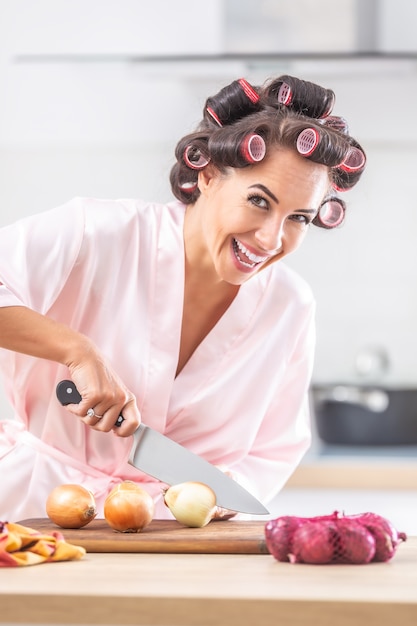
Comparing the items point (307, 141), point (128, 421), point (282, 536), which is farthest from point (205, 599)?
point (307, 141)

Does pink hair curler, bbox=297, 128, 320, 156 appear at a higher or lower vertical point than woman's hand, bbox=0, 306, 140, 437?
higher

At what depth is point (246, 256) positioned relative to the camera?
1.42 metres

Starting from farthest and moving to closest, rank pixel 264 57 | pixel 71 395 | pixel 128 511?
1. pixel 264 57
2. pixel 71 395
3. pixel 128 511

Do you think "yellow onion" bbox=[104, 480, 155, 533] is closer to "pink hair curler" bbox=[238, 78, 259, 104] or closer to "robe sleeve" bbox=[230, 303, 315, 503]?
"robe sleeve" bbox=[230, 303, 315, 503]

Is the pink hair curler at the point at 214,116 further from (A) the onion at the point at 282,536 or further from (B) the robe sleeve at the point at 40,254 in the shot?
(A) the onion at the point at 282,536

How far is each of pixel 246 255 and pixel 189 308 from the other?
21cm

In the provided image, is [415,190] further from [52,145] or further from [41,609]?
[41,609]

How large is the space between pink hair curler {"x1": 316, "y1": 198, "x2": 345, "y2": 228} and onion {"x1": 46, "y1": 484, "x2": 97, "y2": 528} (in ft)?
1.92

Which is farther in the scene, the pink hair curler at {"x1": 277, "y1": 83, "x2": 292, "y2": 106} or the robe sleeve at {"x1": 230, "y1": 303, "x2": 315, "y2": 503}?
the robe sleeve at {"x1": 230, "y1": 303, "x2": 315, "y2": 503}

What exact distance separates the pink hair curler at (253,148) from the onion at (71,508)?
0.51 m

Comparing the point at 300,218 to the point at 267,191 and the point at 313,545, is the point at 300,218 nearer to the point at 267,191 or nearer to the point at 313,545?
the point at 267,191

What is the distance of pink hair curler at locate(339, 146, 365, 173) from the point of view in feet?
4.78

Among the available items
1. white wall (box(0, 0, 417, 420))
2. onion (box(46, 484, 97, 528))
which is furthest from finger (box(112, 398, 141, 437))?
white wall (box(0, 0, 417, 420))

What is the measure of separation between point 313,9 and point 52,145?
3.21 ft
